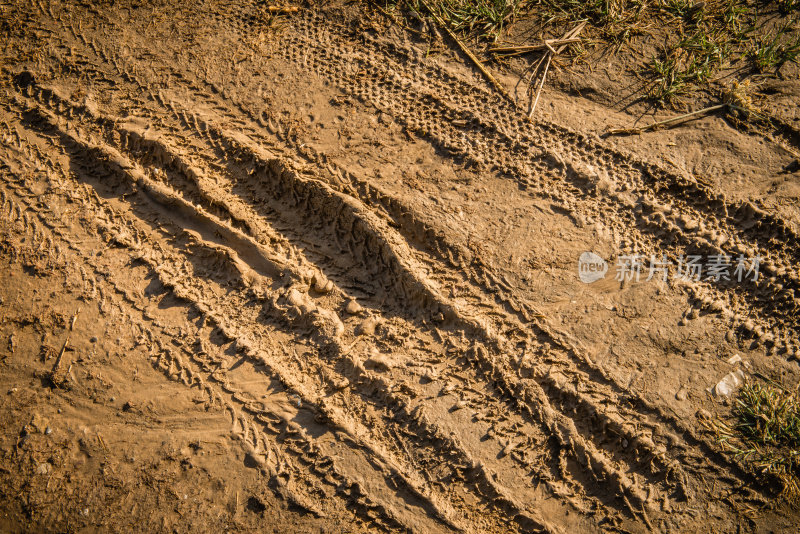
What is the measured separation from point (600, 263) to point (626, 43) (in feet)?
4.45

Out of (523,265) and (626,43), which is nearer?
(523,265)

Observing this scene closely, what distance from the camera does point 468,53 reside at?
8.05 feet

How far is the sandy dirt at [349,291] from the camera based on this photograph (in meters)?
1.97

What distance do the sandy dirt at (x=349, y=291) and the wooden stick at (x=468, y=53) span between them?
0.24 ft

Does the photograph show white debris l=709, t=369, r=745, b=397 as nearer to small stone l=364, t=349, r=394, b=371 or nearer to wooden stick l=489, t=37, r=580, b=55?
small stone l=364, t=349, r=394, b=371

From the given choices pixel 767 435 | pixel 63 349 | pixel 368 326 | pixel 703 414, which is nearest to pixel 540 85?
pixel 368 326

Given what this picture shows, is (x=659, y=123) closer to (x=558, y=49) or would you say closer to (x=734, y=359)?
(x=558, y=49)

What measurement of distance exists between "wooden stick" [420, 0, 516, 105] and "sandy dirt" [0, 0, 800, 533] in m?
0.07

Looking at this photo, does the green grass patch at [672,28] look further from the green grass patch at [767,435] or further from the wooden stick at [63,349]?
the wooden stick at [63,349]

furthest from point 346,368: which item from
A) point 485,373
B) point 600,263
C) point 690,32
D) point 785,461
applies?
point 690,32

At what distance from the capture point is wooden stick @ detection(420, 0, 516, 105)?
2410mm

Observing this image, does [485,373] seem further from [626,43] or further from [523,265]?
[626,43]

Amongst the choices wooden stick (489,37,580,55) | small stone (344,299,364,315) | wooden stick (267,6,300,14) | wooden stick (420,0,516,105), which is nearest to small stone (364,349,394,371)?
small stone (344,299,364,315)

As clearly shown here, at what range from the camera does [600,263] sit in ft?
7.26
